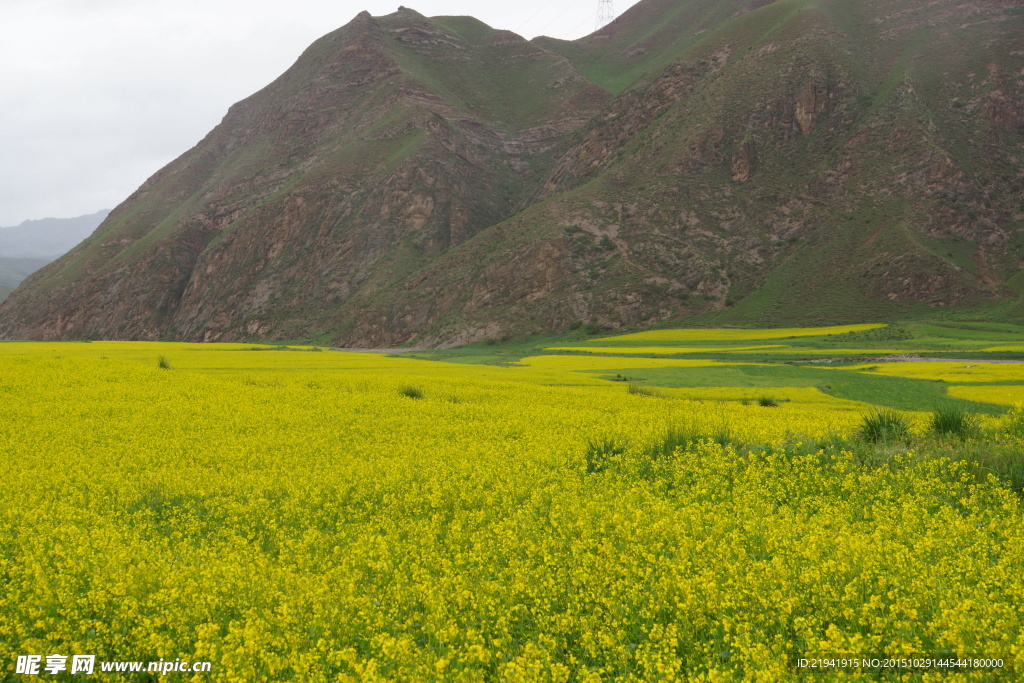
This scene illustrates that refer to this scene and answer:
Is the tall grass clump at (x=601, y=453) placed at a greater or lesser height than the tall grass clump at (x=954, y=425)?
greater

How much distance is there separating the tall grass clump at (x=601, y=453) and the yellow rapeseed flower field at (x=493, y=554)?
0.07 metres

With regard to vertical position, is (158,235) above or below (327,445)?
above

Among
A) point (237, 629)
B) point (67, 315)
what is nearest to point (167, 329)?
point (67, 315)

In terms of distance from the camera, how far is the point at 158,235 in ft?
366

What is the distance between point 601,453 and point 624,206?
78.1 metres

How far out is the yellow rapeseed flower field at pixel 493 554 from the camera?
498cm

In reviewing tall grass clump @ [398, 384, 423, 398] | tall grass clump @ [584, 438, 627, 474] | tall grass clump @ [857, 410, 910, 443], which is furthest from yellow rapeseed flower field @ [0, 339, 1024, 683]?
tall grass clump @ [398, 384, 423, 398]

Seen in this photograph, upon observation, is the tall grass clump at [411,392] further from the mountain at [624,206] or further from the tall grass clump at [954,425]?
the mountain at [624,206]

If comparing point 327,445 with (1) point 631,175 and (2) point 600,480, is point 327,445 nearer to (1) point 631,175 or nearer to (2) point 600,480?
(2) point 600,480

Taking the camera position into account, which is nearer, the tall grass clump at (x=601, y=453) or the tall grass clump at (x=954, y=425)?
the tall grass clump at (x=601, y=453)

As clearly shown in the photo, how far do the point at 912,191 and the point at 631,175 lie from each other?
36.6 metres

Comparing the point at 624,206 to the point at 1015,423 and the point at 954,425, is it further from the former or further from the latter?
the point at 954,425

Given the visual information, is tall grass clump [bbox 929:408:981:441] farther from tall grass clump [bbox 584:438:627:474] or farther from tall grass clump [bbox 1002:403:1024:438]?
tall grass clump [bbox 584:438:627:474]

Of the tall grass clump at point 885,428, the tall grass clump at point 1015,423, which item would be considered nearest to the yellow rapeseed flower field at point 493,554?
the tall grass clump at point 885,428
